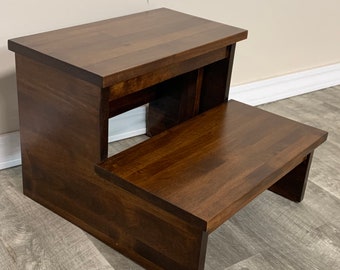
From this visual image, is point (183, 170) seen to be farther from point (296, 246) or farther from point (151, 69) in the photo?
point (296, 246)

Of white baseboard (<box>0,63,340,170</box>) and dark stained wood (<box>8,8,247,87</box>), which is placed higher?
dark stained wood (<box>8,8,247,87</box>)

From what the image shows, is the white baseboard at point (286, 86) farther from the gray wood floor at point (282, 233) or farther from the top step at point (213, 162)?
the top step at point (213, 162)

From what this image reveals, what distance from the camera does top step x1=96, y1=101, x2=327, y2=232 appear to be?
1243 mm

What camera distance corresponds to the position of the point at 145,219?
1.33 metres

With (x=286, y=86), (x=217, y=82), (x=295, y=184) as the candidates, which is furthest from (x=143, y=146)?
(x=286, y=86)

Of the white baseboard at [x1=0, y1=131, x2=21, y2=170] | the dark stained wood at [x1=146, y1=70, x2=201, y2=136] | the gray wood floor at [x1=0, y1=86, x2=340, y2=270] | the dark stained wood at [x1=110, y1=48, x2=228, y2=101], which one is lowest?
the gray wood floor at [x1=0, y1=86, x2=340, y2=270]

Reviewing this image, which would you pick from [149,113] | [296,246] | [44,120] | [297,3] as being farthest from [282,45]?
[44,120]

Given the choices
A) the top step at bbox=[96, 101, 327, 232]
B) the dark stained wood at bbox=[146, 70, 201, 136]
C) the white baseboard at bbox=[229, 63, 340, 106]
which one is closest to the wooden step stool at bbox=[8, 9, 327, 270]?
the top step at bbox=[96, 101, 327, 232]

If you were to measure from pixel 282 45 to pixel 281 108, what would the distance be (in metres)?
0.28

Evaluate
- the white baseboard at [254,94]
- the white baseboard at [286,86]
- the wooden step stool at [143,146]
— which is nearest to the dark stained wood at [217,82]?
the wooden step stool at [143,146]

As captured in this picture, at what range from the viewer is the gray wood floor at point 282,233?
1.45 meters

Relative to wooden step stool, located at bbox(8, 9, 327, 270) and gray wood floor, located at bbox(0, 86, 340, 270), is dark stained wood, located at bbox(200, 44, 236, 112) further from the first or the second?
gray wood floor, located at bbox(0, 86, 340, 270)

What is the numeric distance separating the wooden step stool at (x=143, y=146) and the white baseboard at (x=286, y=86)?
2.13 feet

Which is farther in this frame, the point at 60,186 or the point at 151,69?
the point at 60,186
